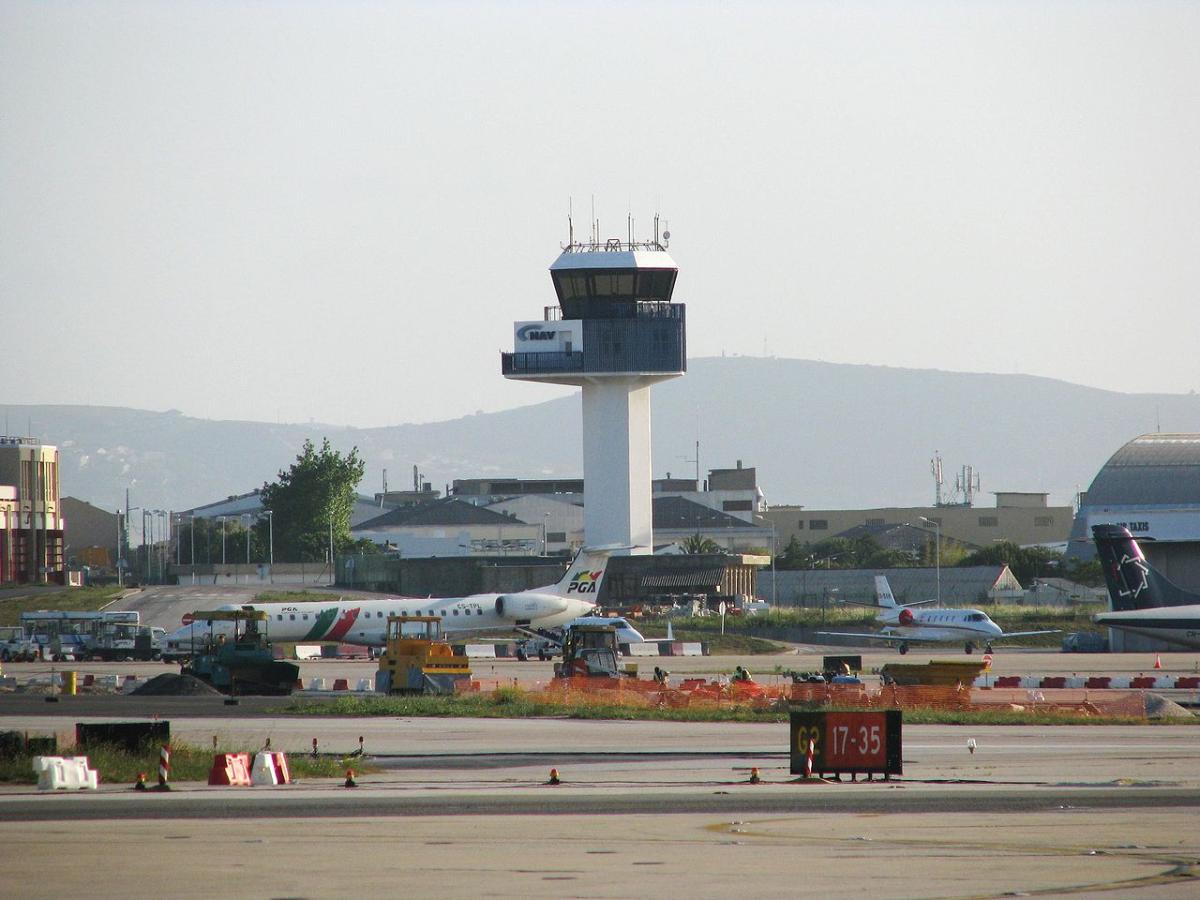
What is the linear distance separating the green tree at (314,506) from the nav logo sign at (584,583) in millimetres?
78375

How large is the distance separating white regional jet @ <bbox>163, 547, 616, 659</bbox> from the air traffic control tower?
27460mm

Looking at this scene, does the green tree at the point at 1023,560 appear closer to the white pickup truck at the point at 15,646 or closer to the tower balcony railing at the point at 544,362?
the tower balcony railing at the point at 544,362

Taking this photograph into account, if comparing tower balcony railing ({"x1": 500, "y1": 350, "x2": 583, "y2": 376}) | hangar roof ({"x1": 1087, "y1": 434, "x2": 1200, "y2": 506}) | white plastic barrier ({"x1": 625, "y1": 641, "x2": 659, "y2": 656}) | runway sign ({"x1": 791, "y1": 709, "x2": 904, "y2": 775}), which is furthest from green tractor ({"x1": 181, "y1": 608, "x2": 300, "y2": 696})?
hangar roof ({"x1": 1087, "y1": 434, "x2": 1200, "y2": 506})

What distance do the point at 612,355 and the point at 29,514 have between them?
56.5 m

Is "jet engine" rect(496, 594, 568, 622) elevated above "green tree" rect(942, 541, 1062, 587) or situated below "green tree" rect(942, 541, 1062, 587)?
below

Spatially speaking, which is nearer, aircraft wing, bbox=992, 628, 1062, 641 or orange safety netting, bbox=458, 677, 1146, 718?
orange safety netting, bbox=458, 677, 1146, 718

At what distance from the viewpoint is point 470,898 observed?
17.8 metres

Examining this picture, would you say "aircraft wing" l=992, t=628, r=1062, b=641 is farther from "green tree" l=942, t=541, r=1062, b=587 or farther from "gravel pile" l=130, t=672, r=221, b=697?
"gravel pile" l=130, t=672, r=221, b=697

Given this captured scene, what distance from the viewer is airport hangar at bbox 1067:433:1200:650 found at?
344 feet

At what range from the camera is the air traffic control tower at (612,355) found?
108438 millimetres

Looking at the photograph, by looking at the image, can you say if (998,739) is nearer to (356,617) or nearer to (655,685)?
(655,685)

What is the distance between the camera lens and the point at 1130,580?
7138cm

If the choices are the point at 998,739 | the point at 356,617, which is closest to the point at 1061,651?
the point at 356,617

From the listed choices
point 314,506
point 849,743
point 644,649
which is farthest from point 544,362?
point 849,743
